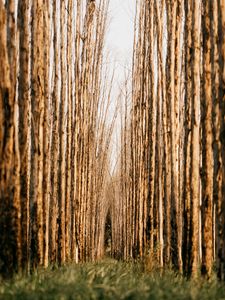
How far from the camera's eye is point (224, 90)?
5.31 meters

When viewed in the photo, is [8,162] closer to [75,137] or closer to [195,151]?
[195,151]

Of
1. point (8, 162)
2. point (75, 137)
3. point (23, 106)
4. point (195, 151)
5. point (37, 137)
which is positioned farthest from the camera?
point (75, 137)

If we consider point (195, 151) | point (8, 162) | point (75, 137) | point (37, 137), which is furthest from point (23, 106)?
point (75, 137)

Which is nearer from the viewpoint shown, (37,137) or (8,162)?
(8,162)

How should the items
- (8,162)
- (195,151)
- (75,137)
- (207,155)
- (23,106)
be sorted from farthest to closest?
1. (75,137)
2. (195,151)
3. (23,106)
4. (207,155)
5. (8,162)

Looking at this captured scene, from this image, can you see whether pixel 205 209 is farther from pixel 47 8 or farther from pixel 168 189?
pixel 47 8

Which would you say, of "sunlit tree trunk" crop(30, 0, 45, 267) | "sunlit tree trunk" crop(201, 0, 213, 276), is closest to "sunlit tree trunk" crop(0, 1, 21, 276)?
"sunlit tree trunk" crop(30, 0, 45, 267)

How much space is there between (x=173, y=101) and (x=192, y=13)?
167 centimetres

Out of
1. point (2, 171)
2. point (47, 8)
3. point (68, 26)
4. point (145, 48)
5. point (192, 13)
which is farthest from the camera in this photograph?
point (145, 48)

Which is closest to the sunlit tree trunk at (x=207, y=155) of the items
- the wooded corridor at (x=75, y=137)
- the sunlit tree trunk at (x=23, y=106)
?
the wooded corridor at (x=75, y=137)

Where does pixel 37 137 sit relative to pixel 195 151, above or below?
above

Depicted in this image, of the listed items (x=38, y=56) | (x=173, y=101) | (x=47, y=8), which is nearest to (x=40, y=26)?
(x=38, y=56)

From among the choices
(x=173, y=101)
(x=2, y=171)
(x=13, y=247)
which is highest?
(x=173, y=101)

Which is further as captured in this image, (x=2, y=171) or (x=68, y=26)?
(x=68, y=26)
